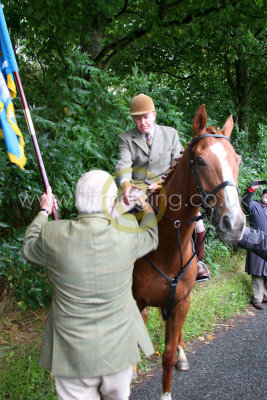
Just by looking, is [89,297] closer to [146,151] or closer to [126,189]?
[126,189]

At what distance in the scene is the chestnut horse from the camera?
2.49 m

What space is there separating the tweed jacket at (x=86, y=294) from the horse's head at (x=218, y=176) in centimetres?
72

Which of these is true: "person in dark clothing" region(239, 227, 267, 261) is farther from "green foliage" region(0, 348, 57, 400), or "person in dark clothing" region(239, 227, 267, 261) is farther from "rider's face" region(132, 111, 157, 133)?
"green foliage" region(0, 348, 57, 400)

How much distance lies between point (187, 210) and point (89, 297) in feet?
4.39

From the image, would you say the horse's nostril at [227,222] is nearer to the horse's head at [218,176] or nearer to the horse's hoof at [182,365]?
the horse's head at [218,176]

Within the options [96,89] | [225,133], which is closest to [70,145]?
[96,89]

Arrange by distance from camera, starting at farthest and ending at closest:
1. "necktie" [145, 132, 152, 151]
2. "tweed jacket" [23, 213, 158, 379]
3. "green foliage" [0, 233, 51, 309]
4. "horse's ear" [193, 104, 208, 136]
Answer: "green foliage" [0, 233, 51, 309]
"necktie" [145, 132, 152, 151]
"horse's ear" [193, 104, 208, 136]
"tweed jacket" [23, 213, 158, 379]

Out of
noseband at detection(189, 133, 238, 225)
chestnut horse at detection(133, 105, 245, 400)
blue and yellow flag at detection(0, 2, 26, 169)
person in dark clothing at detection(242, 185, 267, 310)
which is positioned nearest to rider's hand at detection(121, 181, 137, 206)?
chestnut horse at detection(133, 105, 245, 400)

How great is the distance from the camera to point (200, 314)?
5957 millimetres

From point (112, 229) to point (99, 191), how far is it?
9.3 inches

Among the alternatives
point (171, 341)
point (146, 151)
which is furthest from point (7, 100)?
point (171, 341)

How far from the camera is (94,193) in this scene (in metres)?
2.12

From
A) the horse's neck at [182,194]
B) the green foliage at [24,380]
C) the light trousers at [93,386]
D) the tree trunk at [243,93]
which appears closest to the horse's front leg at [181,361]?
the green foliage at [24,380]

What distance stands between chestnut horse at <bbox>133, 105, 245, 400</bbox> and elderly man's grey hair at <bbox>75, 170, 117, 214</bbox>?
2.71 ft
